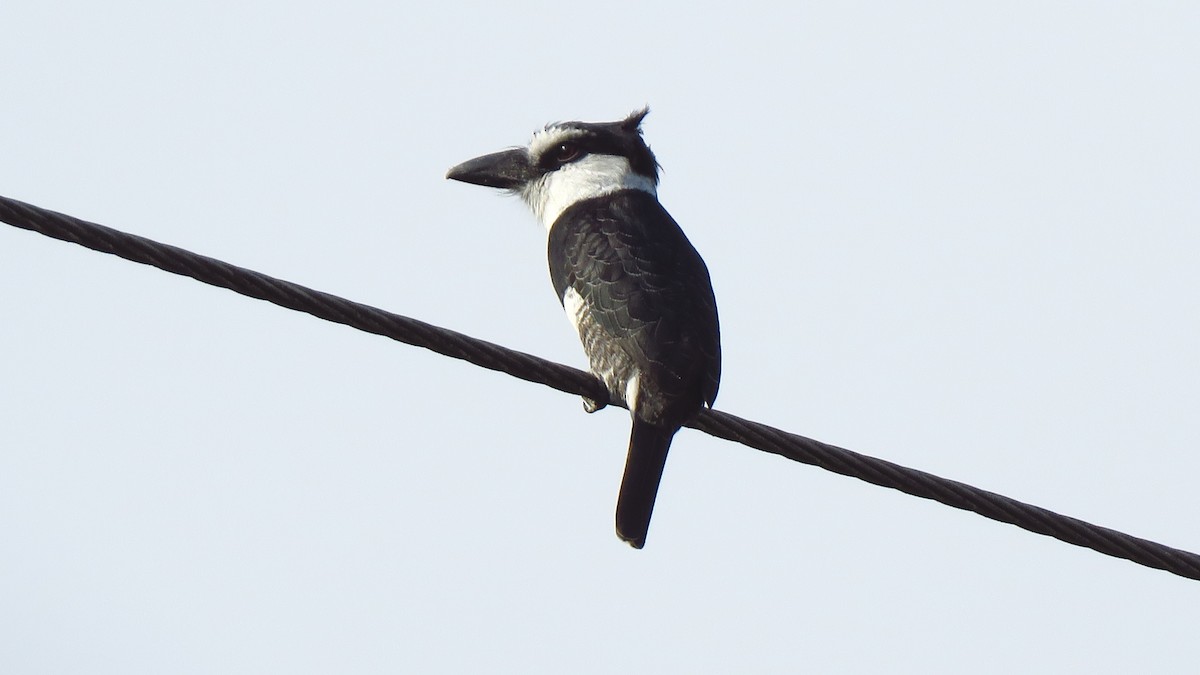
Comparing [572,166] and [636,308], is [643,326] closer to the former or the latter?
[636,308]

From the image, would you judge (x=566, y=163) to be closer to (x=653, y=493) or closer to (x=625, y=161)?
(x=625, y=161)

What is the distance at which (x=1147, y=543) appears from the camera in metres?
3.62

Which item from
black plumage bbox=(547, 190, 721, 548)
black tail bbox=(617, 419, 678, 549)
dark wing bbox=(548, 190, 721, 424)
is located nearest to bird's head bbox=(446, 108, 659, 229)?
dark wing bbox=(548, 190, 721, 424)

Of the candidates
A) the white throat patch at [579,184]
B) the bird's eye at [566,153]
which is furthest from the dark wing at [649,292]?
the bird's eye at [566,153]

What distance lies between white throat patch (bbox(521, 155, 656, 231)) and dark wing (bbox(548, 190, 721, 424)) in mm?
364

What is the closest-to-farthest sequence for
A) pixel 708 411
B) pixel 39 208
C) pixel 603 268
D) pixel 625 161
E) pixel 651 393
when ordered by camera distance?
pixel 39 208 → pixel 708 411 → pixel 651 393 → pixel 603 268 → pixel 625 161

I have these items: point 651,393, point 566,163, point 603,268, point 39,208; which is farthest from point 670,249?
point 39,208

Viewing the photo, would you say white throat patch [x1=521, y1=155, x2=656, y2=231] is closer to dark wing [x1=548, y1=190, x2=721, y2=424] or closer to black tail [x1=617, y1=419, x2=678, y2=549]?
dark wing [x1=548, y1=190, x2=721, y2=424]

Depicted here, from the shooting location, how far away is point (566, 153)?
607cm

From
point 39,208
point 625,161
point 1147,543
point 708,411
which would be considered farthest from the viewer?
point 625,161

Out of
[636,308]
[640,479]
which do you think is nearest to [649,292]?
[636,308]

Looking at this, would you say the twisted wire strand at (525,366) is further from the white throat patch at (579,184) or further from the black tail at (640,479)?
the white throat patch at (579,184)

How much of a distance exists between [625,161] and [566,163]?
23cm

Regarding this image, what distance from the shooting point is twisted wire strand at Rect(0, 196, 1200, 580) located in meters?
3.20
